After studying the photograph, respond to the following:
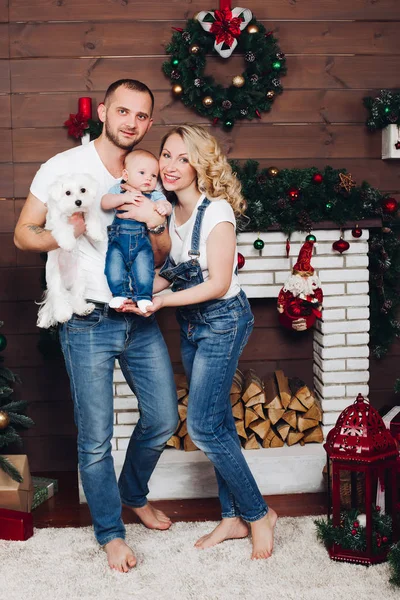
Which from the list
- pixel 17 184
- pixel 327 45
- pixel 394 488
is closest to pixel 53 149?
pixel 17 184

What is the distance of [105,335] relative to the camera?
7.85 feet

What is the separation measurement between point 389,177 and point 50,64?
1.74 meters

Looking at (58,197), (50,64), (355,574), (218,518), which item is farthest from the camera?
(50,64)

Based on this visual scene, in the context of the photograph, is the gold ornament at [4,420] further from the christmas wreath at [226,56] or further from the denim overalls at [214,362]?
the christmas wreath at [226,56]

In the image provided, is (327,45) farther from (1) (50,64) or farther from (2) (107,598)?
(2) (107,598)

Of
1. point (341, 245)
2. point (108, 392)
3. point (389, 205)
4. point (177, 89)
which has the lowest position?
point (108, 392)

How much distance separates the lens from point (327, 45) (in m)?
3.38

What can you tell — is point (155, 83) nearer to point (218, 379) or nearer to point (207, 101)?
point (207, 101)

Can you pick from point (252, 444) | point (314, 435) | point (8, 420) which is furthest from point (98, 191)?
point (314, 435)

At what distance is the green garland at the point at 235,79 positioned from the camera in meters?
3.22

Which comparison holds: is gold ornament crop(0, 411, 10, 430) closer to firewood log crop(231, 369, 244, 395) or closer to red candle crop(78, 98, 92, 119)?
firewood log crop(231, 369, 244, 395)

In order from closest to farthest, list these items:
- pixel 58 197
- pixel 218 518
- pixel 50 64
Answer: pixel 58 197 → pixel 218 518 → pixel 50 64

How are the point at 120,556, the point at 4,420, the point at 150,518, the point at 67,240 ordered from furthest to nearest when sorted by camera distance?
the point at 4,420, the point at 150,518, the point at 120,556, the point at 67,240

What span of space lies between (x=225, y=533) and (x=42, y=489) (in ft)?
3.16
